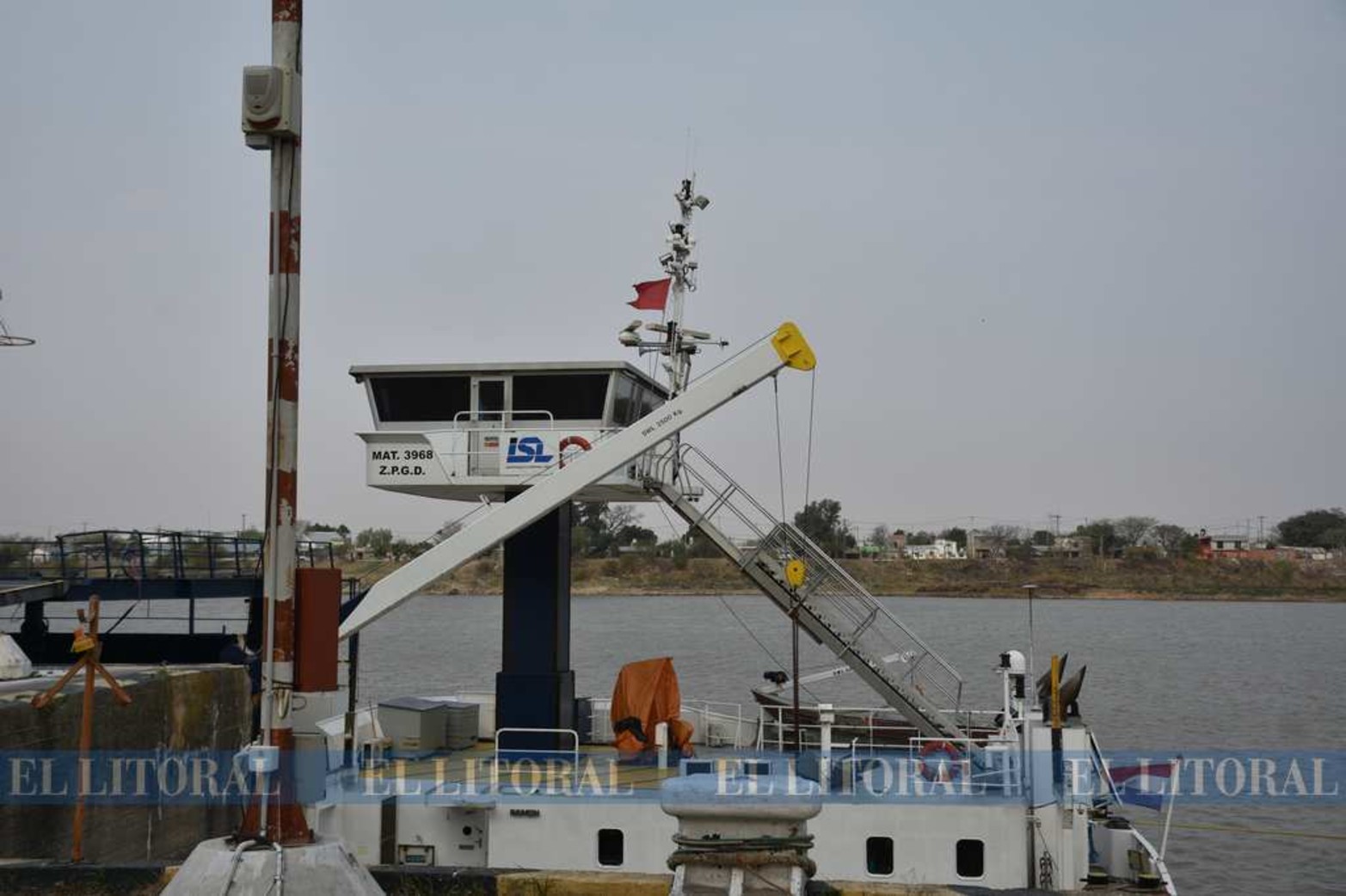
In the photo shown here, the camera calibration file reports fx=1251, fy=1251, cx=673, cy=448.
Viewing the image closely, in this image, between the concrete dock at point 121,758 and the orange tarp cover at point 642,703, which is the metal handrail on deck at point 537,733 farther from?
the concrete dock at point 121,758

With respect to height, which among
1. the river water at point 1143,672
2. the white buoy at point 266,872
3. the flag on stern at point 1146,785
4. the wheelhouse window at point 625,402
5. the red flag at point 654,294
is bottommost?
the river water at point 1143,672

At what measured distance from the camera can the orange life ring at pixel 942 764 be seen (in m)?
18.0

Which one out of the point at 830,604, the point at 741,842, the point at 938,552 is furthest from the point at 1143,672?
the point at 938,552

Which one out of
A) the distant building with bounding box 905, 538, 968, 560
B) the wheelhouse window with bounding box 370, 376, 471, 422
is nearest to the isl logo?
Answer: the wheelhouse window with bounding box 370, 376, 471, 422

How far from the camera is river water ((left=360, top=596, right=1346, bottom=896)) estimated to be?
91.8 ft

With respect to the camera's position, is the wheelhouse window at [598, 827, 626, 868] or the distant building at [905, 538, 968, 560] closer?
the wheelhouse window at [598, 827, 626, 868]

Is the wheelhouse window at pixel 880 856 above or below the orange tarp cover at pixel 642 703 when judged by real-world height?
below

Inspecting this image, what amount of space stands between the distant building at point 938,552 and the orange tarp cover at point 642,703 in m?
112

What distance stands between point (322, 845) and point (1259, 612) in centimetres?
14707

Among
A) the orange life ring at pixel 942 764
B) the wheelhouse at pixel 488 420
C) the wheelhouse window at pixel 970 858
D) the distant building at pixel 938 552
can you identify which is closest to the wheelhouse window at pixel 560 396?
the wheelhouse at pixel 488 420

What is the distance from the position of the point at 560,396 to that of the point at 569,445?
92 cm

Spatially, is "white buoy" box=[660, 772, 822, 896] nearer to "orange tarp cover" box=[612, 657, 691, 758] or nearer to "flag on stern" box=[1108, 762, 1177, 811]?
"flag on stern" box=[1108, 762, 1177, 811]

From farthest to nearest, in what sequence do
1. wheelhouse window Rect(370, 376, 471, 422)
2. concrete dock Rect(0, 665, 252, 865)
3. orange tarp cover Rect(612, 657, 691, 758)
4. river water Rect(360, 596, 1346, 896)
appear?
river water Rect(360, 596, 1346, 896) < wheelhouse window Rect(370, 376, 471, 422) < orange tarp cover Rect(612, 657, 691, 758) < concrete dock Rect(0, 665, 252, 865)

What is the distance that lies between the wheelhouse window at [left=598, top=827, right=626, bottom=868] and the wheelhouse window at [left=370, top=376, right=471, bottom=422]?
738 centimetres
